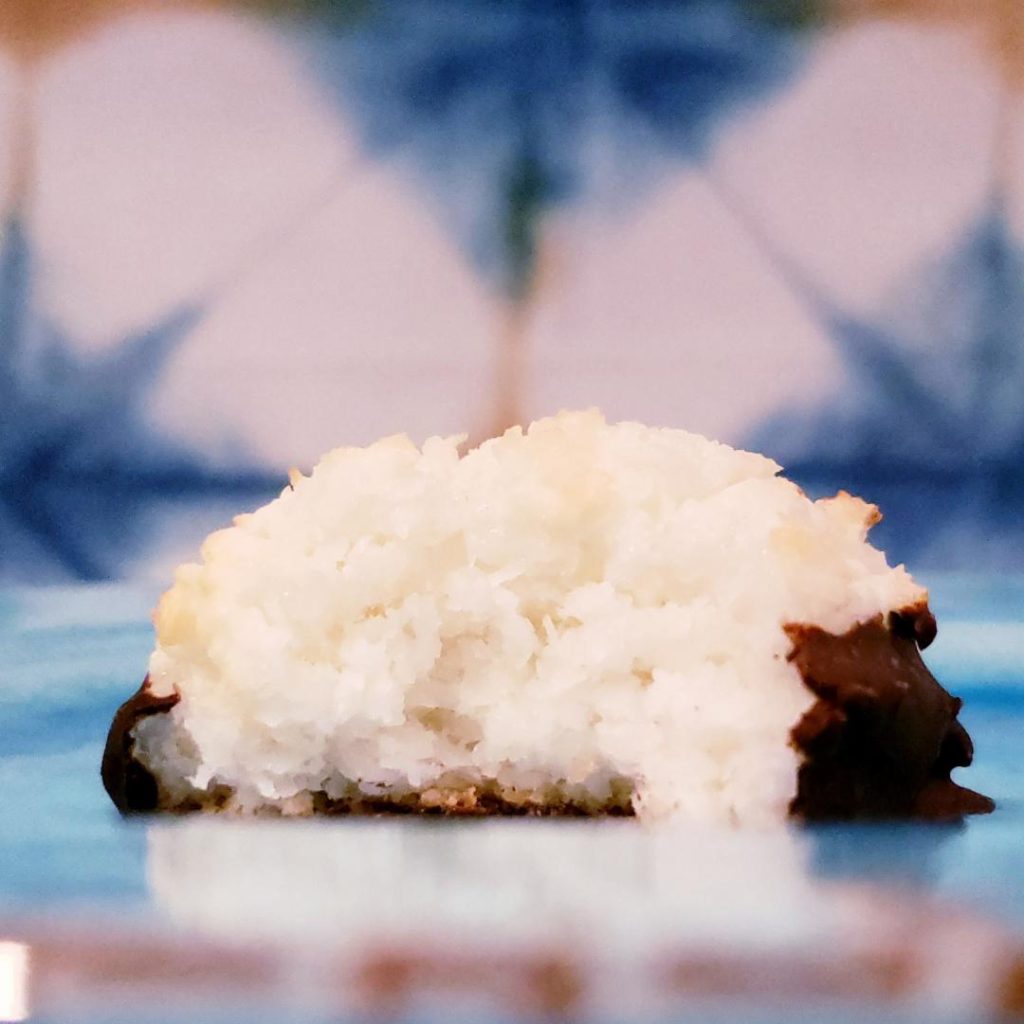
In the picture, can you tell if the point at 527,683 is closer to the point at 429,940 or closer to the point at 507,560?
the point at 507,560

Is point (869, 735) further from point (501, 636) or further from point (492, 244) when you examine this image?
point (492, 244)

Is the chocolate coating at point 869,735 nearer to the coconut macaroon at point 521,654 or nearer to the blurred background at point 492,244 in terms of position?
the coconut macaroon at point 521,654

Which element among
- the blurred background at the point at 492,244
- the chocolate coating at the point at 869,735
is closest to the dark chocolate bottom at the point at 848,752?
the chocolate coating at the point at 869,735

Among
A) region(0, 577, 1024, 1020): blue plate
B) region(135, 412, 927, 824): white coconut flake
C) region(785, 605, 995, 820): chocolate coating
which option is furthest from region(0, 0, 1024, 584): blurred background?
region(785, 605, 995, 820): chocolate coating

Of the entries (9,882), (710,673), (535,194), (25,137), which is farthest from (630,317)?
(9,882)

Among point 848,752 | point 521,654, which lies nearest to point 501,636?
point 521,654

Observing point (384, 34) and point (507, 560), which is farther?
point (384, 34)
